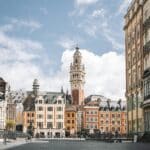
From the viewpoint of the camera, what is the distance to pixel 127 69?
102 metres

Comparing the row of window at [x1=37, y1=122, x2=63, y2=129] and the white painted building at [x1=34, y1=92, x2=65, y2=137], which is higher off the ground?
the white painted building at [x1=34, y1=92, x2=65, y2=137]

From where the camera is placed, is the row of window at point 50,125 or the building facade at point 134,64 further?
the row of window at point 50,125

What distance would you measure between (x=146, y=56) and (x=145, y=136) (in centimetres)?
1394

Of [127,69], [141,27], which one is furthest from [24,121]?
[141,27]

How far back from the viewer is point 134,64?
310ft

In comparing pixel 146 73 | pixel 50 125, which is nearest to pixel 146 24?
pixel 146 73

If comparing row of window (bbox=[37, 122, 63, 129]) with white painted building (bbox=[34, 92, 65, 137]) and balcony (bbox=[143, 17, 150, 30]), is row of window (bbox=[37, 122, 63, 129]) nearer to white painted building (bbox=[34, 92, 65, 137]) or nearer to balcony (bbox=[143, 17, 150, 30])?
white painted building (bbox=[34, 92, 65, 137])

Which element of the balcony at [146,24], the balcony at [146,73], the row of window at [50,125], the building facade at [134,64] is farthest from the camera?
the row of window at [50,125]

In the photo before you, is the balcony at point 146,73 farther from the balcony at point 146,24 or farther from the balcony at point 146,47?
the balcony at point 146,24

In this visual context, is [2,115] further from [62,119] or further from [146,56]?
[146,56]

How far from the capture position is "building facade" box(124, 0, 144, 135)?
8900 centimetres

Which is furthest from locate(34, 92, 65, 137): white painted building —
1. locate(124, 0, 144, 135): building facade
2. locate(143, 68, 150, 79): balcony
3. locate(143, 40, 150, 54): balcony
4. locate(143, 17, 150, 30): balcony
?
locate(143, 68, 150, 79): balcony

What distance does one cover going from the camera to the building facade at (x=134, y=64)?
89000 millimetres

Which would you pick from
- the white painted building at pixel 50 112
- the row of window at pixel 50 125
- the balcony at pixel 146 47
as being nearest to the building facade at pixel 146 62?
the balcony at pixel 146 47
